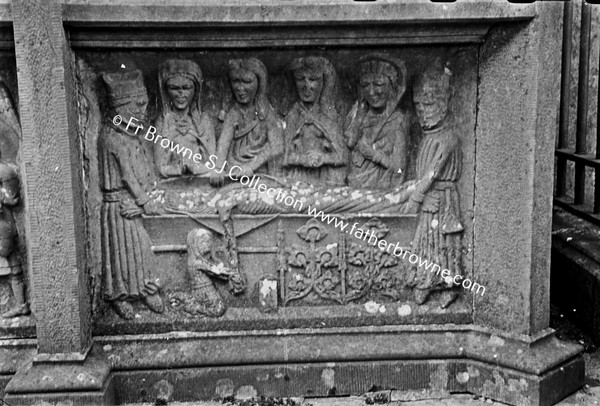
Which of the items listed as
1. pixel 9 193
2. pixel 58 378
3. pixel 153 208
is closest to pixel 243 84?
pixel 153 208

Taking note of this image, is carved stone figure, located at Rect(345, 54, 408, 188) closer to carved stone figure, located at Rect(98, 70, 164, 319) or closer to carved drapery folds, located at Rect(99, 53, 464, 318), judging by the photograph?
carved drapery folds, located at Rect(99, 53, 464, 318)

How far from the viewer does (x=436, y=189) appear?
461cm

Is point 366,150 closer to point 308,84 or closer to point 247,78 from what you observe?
point 308,84

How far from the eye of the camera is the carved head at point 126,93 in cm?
434

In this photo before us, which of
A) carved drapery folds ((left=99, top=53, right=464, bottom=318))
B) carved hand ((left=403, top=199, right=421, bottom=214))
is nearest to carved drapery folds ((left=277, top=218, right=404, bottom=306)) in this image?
carved drapery folds ((left=99, top=53, right=464, bottom=318))

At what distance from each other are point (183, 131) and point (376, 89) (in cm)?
119

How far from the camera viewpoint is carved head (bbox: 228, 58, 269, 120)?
4.38 metres

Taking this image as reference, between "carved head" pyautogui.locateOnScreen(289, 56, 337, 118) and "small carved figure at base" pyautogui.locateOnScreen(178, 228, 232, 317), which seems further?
"small carved figure at base" pyautogui.locateOnScreen(178, 228, 232, 317)

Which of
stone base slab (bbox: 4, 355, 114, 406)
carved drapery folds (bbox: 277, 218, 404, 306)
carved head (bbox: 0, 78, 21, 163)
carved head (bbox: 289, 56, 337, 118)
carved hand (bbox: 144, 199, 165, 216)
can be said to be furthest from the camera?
carved drapery folds (bbox: 277, 218, 404, 306)

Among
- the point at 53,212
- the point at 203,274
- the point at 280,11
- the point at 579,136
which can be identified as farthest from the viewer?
the point at 579,136

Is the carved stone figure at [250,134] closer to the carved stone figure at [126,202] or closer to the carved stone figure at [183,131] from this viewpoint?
the carved stone figure at [183,131]

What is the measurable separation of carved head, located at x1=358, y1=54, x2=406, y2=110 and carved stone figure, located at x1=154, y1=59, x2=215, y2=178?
0.97 metres

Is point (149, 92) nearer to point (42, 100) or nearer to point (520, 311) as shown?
point (42, 100)

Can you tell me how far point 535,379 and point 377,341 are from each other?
0.95 meters
